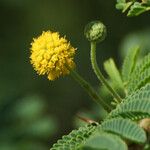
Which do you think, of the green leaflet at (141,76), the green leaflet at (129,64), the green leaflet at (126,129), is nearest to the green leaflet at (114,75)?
the green leaflet at (129,64)

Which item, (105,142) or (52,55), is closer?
(105,142)

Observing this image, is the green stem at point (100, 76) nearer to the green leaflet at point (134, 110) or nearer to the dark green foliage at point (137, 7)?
the dark green foliage at point (137, 7)

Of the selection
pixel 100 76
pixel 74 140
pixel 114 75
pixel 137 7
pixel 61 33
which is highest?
pixel 61 33

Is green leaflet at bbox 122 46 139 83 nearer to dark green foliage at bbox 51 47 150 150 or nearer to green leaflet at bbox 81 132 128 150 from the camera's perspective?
dark green foliage at bbox 51 47 150 150

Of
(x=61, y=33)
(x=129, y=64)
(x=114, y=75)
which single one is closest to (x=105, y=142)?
(x=129, y=64)

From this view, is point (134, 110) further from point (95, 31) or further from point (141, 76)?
point (95, 31)

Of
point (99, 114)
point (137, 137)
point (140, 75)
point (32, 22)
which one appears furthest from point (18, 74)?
point (137, 137)

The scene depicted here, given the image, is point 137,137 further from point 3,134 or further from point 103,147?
point 3,134
